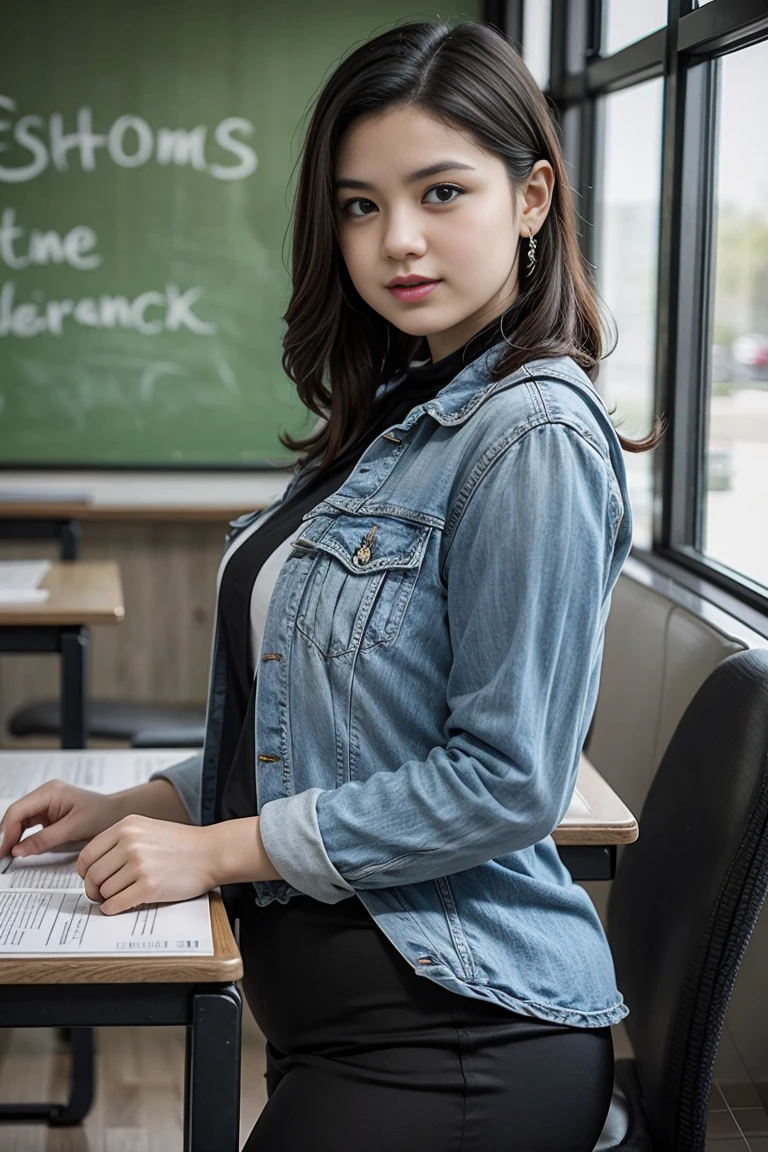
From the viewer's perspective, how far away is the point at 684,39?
6.80 feet

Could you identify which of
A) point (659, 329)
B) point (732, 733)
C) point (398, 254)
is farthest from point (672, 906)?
point (659, 329)

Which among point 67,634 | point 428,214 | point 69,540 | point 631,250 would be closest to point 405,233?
point 428,214

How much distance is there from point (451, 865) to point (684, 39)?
1569mm

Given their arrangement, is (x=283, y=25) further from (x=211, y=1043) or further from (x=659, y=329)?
(x=211, y=1043)

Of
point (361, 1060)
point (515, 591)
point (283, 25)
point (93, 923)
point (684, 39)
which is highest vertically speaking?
point (283, 25)

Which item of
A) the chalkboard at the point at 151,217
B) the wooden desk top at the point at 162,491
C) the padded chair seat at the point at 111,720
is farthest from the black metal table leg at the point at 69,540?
the chalkboard at the point at 151,217

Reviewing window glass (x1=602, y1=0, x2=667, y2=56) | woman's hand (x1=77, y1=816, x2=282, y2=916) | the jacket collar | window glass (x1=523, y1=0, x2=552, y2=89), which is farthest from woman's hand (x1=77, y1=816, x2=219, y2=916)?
window glass (x1=523, y1=0, x2=552, y2=89)

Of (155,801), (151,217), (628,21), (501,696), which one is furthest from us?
(151,217)

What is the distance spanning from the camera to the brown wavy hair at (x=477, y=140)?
3.51 feet

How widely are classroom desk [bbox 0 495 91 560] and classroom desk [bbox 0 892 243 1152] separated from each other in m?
2.44

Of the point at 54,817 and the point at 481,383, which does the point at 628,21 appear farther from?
the point at 54,817

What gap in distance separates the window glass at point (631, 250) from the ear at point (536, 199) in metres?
1.61

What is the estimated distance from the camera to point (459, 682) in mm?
981

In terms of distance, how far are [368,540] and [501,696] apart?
187 millimetres
